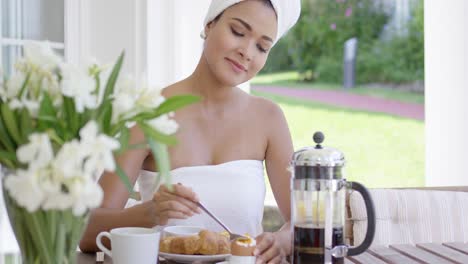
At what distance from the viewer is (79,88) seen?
0.86 meters

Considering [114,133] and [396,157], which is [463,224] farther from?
[396,157]

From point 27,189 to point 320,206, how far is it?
0.67 meters

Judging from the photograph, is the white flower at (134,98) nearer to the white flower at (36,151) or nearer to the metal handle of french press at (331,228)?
the white flower at (36,151)

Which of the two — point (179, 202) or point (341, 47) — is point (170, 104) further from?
point (341, 47)

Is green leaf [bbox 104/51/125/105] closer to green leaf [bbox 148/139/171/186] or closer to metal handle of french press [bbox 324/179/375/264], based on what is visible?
green leaf [bbox 148/139/171/186]

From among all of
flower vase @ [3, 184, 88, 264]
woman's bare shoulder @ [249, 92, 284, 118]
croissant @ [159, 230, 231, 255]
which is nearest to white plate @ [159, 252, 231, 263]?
croissant @ [159, 230, 231, 255]

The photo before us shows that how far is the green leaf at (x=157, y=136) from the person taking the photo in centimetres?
90

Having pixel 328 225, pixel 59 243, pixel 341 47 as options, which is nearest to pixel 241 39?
pixel 328 225

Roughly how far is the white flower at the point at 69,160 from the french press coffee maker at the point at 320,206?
58 cm

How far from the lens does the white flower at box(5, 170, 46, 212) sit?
2.56 feet

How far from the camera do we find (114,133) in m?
0.93


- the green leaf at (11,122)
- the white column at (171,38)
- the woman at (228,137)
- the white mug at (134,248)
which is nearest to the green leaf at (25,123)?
the green leaf at (11,122)

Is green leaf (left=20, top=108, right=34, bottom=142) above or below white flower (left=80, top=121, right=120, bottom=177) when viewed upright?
above

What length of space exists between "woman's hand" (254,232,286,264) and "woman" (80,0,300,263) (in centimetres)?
15
